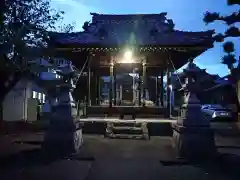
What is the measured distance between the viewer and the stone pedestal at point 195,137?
380 inches

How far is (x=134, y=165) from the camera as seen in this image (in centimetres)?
868

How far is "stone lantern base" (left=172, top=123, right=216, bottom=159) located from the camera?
9.62m

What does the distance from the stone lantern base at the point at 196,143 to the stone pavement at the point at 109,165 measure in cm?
48

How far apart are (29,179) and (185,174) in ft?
11.8

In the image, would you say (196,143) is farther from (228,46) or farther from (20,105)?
(20,105)

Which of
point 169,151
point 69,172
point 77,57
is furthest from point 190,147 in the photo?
point 77,57

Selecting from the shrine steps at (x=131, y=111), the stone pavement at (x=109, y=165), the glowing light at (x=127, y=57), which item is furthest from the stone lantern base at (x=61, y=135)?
the glowing light at (x=127, y=57)

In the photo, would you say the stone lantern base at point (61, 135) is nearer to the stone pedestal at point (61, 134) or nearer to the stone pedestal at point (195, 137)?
the stone pedestal at point (61, 134)

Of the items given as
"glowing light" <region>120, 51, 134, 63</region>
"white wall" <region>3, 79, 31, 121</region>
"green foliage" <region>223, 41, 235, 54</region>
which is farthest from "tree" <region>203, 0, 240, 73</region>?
"white wall" <region>3, 79, 31, 121</region>

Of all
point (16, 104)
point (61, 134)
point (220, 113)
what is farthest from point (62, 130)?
point (220, 113)

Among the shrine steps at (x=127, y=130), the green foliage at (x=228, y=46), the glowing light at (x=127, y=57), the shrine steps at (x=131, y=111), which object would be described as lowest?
the shrine steps at (x=127, y=130)

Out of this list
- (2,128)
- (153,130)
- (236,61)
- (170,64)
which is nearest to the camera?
(153,130)

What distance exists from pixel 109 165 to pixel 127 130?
5678 millimetres

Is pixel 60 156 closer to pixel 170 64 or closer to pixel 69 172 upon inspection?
pixel 69 172
